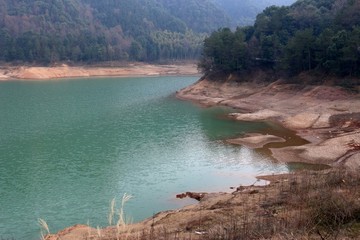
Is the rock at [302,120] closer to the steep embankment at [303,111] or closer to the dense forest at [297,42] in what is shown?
the steep embankment at [303,111]

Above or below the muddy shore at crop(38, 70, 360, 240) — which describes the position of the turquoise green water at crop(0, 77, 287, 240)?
below

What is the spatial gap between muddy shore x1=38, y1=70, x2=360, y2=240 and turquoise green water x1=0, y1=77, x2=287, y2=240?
2.08 meters

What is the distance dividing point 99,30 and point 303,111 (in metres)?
126

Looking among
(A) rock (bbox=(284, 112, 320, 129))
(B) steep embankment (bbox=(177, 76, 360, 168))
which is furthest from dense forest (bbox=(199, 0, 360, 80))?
(A) rock (bbox=(284, 112, 320, 129))

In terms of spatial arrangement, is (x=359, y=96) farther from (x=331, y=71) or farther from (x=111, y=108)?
(x=111, y=108)

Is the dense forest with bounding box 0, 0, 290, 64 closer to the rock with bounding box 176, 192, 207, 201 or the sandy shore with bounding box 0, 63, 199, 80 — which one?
the sandy shore with bounding box 0, 63, 199, 80

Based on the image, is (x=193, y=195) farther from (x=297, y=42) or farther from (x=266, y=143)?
(x=297, y=42)

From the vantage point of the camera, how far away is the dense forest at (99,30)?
101375mm

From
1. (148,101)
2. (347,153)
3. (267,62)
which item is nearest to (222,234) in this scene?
(347,153)

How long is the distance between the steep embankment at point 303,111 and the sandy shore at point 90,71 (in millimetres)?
39318

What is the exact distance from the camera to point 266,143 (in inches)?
1176

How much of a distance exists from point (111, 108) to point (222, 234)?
1582 inches

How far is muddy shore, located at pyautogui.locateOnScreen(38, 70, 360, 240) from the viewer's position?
13.0 metres

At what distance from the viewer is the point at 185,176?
23.4 m
